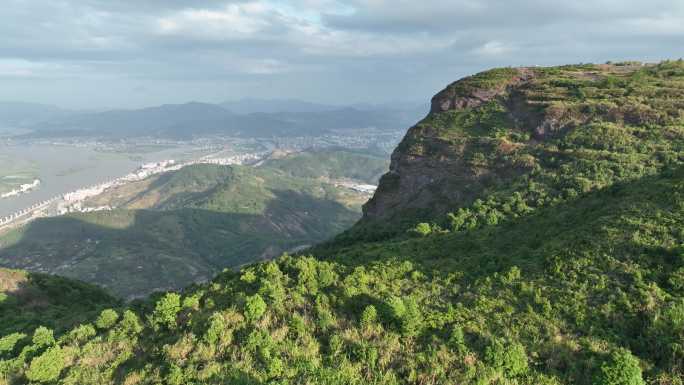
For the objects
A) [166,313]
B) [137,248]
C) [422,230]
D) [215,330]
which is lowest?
[137,248]

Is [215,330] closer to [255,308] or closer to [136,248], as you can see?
[255,308]

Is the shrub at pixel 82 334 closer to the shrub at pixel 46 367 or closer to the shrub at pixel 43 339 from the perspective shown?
the shrub at pixel 43 339

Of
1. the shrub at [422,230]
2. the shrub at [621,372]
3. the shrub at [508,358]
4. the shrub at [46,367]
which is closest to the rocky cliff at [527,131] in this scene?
the shrub at [422,230]

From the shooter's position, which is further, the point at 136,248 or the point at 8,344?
the point at 136,248

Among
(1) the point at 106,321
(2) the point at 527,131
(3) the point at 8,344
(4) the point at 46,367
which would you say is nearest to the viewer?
(4) the point at 46,367

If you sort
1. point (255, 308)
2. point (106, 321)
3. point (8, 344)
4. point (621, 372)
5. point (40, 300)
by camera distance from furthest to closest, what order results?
point (40, 300), point (8, 344), point (106, 321), point (255, 308), point (621, 372)

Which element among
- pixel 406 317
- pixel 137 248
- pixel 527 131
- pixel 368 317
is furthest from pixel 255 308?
pixel 137 248
